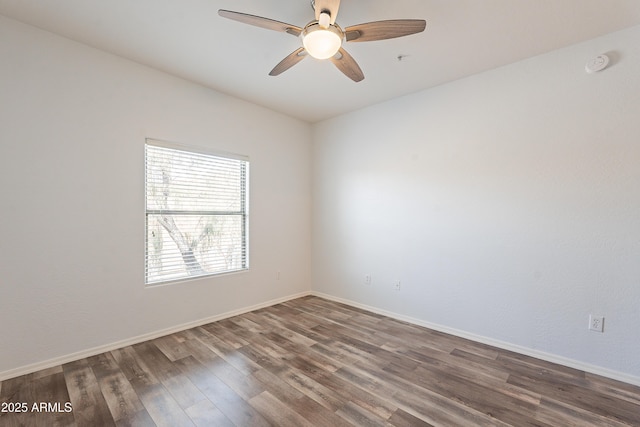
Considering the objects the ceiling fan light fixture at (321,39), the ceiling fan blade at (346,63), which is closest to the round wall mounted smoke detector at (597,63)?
the ceiling fan blade at (346,63)

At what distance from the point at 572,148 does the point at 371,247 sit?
2213mm

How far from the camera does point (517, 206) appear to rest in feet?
8.80

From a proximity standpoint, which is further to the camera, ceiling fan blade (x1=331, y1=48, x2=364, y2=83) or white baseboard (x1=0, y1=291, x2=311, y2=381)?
white baseboard (x1=0, y1=291, x2=311, y2=381)

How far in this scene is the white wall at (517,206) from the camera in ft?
7.34

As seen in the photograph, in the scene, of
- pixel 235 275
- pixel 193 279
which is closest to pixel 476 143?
pixel 235 275

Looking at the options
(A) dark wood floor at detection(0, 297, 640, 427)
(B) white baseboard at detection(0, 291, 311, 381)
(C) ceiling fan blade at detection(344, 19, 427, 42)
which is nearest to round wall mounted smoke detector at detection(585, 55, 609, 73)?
(C) ceiling fan blade at detection(344, 19, 427, 42)

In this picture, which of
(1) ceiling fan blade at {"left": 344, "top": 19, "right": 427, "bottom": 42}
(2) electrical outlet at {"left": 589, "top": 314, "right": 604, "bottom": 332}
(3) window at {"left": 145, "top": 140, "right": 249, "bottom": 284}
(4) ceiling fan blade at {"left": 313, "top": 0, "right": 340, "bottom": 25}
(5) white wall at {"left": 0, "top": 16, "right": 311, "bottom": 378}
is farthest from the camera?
(3) window at {"left": 145, "top": 140, "right": 249, "bottom": 284}

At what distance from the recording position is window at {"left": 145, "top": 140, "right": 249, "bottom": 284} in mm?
2926

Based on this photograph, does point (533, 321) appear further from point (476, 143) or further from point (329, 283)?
point (329, 283)

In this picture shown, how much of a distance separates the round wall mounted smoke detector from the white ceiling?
19cm

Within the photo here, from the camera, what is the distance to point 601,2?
1.93 m

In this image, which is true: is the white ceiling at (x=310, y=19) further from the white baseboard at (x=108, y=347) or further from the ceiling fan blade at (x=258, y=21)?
the white baseboard at (x=108, y=347)

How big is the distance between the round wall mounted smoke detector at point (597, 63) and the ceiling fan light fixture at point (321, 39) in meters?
2.12

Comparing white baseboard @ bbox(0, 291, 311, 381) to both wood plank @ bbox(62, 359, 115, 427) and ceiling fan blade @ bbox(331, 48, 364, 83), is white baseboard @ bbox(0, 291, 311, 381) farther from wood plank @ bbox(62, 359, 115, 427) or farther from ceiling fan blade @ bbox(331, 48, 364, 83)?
ceiling fan blade @ bbox(331, 48, 364, 83)
